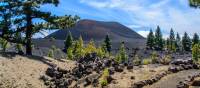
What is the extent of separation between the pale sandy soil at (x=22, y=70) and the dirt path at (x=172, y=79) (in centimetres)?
1161

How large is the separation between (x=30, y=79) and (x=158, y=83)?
12.9 metres

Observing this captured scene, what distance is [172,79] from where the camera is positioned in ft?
117

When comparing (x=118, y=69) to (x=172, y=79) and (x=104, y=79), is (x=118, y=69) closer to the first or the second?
(x=104, y=79)

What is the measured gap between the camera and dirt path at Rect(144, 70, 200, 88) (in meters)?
34.3

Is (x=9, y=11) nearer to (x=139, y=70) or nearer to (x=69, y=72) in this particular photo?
(x=69, y=72)

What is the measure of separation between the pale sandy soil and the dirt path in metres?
11.6

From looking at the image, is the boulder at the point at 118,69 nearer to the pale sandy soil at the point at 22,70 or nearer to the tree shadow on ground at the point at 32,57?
the pale sandy soil at the point at 22,70

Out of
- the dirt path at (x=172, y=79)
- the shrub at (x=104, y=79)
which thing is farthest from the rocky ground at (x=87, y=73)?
the shrub at (x=104, y=79)

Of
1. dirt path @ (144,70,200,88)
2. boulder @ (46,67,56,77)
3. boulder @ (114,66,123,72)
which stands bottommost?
boulder @ (46,67,56,77)

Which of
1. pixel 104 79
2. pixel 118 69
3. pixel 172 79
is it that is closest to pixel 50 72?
pixel 118 69

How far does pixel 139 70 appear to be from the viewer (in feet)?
131

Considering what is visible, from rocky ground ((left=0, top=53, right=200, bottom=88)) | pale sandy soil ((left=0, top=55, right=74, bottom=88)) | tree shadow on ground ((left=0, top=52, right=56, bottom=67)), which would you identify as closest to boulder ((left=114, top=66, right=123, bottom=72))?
rocky ground ((left=0, top=53, right=200, bottom=88))

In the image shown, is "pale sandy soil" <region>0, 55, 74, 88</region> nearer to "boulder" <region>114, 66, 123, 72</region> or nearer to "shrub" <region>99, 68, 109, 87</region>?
"shrub" <region>99, 68, 109, 87</region>

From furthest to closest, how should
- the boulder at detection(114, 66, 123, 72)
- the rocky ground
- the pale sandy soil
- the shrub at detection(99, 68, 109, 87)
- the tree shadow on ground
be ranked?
the tree shadow on ground → the pale sandy soil → the boulder at detection(114, 66, 123, 72) → the shrub at detection(99, 68, 109, 87) → the rocky ground
